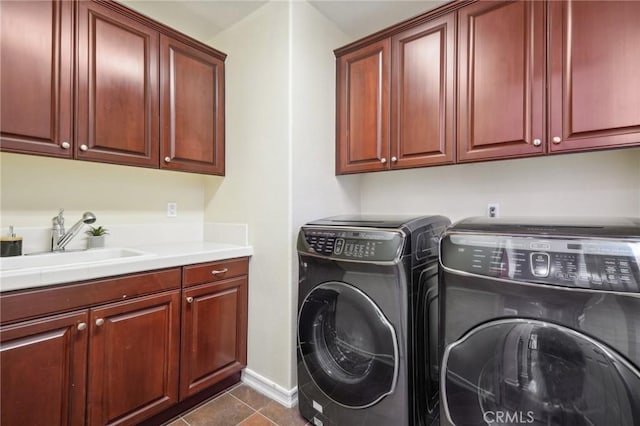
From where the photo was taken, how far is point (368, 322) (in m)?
1.37

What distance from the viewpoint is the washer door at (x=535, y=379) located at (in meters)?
0.88

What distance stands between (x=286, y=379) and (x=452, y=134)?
1.70m

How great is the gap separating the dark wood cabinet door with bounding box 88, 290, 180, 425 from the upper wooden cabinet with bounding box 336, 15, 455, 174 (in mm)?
1383

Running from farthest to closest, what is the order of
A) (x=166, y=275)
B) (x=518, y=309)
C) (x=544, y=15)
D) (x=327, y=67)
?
(x=327, y=67)
(x=166, y=275)
(x=544, y=15)
(x=518, y=309)

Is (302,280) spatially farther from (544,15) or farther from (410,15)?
(410,15)

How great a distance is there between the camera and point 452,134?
1642mm

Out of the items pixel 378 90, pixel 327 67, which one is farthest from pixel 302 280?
pixel 327 67

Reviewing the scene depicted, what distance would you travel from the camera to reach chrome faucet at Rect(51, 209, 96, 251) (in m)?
1.66

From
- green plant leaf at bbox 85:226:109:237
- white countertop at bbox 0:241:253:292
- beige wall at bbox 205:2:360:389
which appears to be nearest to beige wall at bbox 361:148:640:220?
beige wall at bbox 205:2:360:389

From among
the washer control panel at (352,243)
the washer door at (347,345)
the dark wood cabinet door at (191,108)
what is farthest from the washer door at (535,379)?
the dark wood cabinet door at (191,108)

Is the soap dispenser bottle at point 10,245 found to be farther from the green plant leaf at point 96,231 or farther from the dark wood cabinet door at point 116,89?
the dark wood cabinet door at point 116,89

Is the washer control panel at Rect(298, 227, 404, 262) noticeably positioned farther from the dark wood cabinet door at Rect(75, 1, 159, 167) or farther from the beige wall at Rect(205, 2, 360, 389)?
the dark wood cabinet door at Rect(75, 1, 159, 167)

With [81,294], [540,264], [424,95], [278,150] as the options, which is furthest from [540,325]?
[81,294]

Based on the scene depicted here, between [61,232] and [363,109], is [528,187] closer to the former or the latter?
[363,109]
